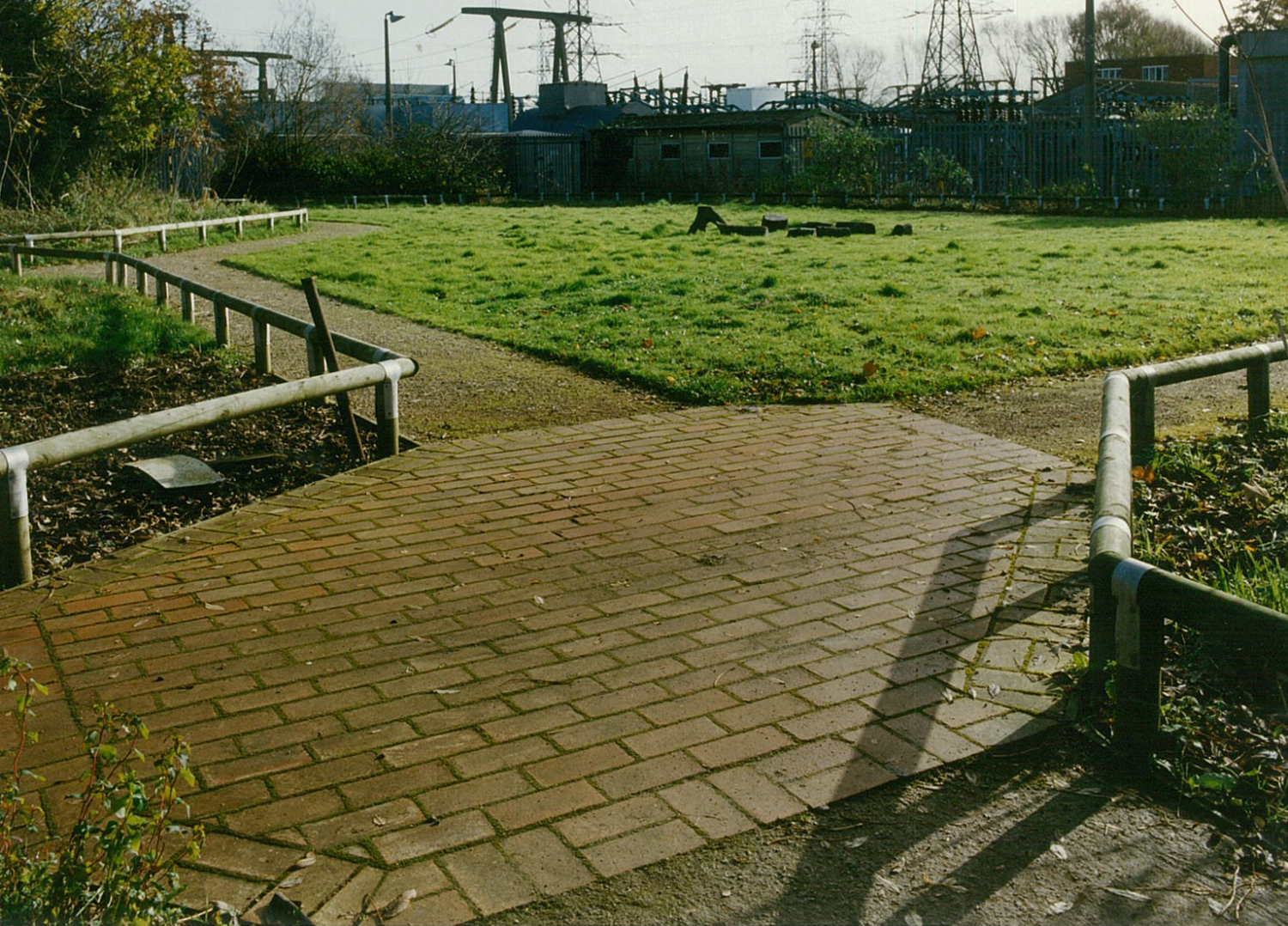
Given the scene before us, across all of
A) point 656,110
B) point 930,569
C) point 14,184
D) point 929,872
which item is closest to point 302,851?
point 929,872

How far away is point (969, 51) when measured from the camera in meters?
49.0

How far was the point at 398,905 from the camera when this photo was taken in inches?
123

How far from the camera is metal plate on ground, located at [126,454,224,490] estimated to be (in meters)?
7.11

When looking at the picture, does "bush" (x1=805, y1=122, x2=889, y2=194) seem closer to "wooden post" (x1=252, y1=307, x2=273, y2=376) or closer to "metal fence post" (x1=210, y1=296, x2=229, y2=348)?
"metal fence post" (x1=210, y1=296, x2=229, y2=348)

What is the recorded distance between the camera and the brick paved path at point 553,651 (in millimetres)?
3521

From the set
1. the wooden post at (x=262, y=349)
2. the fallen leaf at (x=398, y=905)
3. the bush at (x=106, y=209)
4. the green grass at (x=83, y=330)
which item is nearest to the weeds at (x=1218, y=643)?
the fallen leaf at (x=398, y=905)

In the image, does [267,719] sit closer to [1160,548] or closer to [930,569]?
[930,569]

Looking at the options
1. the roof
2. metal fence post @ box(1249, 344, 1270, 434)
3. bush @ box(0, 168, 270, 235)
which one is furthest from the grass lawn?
the roof

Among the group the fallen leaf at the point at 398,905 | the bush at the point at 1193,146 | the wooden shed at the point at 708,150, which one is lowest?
the fallen leaf at the point at 398,905

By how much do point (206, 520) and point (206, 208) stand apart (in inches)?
1003

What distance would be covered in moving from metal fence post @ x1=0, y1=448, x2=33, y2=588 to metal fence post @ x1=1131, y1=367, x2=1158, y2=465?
5.27 meters

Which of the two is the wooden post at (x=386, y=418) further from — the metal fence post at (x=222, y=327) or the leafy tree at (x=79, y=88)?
the leafy tree at (x=79, y=88)

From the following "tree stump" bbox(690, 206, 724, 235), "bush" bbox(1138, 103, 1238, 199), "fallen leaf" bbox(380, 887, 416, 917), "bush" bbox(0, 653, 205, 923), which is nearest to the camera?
"bush" bbox(0, 653, 205, 923)

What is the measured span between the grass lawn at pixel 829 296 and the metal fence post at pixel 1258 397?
96.2 inches
